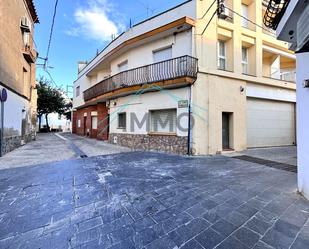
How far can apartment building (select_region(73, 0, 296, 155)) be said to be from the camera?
27.0 feet

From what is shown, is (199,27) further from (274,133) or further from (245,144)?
(274,133)

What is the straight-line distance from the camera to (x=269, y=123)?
1083 cm

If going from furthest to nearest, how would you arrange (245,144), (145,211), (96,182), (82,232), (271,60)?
1. (271,60)
2. (245,144)
3. (96,182)
4. (145,211)
5. (82,232)

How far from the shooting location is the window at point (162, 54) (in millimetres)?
9308

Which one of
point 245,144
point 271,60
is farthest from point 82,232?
point 271,60

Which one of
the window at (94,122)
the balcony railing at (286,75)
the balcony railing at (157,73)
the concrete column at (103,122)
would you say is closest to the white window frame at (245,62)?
the balcony railing at (286,75)

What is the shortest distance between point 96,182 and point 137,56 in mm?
8283

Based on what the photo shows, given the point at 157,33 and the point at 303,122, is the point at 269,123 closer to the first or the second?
the point at 157,33

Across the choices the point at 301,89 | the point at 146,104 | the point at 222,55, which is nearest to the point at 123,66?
the point at 146,104

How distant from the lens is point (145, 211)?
109 inches

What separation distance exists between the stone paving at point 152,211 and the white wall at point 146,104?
452 cm

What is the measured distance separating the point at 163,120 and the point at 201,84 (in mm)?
2679

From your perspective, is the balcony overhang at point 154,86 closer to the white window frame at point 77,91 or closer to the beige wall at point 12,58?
the beige wall at point 12,58

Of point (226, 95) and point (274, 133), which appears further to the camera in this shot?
point (274, 133)
